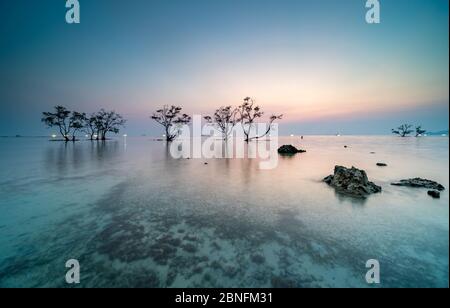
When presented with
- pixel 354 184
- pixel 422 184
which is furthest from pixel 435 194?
pixel 354 184

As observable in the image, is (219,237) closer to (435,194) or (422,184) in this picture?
(435,194)

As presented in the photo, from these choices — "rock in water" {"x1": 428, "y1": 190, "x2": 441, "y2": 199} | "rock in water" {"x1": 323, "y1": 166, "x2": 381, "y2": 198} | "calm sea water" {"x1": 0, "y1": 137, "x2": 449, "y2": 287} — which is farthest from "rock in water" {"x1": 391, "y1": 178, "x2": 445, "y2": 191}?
"rock in water" {"x1": 323, "y1": 166, "x2": 381, "y2": 198}

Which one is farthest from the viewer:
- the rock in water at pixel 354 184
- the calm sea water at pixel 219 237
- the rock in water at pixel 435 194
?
the rock in water at pixel 354 184

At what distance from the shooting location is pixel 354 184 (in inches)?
352

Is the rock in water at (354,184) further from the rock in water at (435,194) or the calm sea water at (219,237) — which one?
the rock in water at (435,194)

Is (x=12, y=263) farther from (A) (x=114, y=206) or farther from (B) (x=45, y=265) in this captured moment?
(A) (x=114, y=206)

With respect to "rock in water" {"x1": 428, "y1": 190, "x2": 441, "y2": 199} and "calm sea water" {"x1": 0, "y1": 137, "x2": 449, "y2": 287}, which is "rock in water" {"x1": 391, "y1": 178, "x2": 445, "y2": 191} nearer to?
"calm sea water" {"x1": 0, "y1": 137, "x2": 449, "y2": 287}

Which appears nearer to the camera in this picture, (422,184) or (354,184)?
(354,184)

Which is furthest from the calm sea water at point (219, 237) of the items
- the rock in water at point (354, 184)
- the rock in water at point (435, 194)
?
the rock in water at point (354, 184)

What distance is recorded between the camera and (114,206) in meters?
7.04

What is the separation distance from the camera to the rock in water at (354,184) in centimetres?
866

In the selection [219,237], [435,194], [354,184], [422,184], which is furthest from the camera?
[422,184]

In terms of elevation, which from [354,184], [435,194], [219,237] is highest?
[354,184]
